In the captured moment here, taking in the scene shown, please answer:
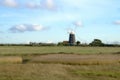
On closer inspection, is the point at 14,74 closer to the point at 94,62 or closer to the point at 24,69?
the point at 24,69

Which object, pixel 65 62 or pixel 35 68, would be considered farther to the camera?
pixel 65 62

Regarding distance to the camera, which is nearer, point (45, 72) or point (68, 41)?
point (45, 72)

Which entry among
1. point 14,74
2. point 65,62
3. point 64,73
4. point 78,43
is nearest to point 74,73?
point 64,73

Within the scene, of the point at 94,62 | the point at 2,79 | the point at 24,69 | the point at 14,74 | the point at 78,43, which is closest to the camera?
the point at 2,79

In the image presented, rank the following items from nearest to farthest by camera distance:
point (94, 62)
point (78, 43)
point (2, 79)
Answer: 1. point (2, 79)
2. point (94, 62)
3. point (78, 43)

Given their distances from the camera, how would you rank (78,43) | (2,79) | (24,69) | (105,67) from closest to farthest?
(2,79) < (24,69) < (105,67) < (78,43)

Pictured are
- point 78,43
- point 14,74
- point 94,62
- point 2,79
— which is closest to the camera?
point 2,79

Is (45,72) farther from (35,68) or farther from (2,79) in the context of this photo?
(2,79)

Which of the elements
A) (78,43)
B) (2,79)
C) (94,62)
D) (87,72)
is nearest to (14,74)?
(2,79)

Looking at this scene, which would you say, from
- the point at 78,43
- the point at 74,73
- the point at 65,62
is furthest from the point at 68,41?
the point at 74,73

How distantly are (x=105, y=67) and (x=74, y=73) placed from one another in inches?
151

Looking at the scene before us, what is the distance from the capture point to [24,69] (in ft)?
72.0

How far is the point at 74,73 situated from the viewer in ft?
71.1

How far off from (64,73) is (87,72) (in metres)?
1.71
